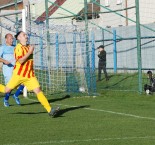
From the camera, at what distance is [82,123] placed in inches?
477

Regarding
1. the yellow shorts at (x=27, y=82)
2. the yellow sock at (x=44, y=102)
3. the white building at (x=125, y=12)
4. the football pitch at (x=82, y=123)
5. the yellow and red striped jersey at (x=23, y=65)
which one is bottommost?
the football pitch at (x=82, y=123)

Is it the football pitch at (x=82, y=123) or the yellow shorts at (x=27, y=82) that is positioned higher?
the yellow shorts at (x=27, y=82)

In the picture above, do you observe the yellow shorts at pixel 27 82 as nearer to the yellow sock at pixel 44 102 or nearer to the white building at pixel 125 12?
the yellow sock at pixel 44 102

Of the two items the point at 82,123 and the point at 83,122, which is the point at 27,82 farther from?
the point at 82,123

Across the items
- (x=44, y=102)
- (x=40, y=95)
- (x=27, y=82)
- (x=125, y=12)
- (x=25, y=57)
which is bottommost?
(x=44, y=102)

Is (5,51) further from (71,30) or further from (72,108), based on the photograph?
(71,30)

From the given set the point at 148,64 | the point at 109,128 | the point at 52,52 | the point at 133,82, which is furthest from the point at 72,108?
the point at 148,64

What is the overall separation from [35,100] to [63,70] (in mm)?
3042

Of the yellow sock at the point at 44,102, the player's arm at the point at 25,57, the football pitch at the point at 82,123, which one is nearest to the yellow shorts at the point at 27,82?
the yellow sock at the point at 44,102

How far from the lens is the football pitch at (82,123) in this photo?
995cm

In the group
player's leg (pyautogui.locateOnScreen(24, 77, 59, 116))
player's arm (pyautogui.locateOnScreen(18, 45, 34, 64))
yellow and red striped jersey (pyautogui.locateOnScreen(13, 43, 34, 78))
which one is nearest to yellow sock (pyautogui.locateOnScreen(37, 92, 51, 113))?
player's leg (pyautogui.locateOnScreen(24, 77, 59, 116))

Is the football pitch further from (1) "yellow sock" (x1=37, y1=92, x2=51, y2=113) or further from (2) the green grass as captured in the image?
(1) "yellow sock" (x1=37, y1=92, x2=51, y2=113)

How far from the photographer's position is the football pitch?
9.95 metres

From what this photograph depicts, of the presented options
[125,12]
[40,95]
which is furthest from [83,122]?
[125,12]
